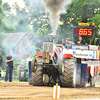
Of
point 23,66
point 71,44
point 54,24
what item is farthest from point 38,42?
point 54,24

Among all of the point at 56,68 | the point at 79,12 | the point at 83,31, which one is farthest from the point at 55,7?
the point at 79,12

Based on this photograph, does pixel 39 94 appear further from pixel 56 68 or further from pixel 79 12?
pixel 79 12

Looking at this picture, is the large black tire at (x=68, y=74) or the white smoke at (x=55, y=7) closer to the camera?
the large black tire at (x=68, y=74)

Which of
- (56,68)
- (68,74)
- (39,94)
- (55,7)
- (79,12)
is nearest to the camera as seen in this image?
(39,94)

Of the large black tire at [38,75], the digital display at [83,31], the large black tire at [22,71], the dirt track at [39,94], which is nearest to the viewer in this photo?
the dirt track at [39,94]

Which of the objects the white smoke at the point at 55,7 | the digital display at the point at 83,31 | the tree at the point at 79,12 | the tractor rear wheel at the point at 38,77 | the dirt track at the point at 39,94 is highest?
the tree at the point at 79,12

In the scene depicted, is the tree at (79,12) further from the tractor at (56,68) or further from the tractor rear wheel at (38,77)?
the tractor rear wheel at (38,77)

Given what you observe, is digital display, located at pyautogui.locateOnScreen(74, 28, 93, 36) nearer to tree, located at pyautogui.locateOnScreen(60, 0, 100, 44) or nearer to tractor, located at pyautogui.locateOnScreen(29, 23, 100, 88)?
tractor, located at pyautogui.locateOnScreen(29, 23, 100, 88)

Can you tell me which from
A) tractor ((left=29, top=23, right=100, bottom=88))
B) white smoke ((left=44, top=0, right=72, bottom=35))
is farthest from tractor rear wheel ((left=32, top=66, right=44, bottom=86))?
white smoke ((left=44, top=0, right=72, bottom=35))

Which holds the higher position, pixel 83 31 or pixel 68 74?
pixel 83 31

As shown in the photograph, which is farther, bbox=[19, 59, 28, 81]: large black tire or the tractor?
bbox=[19, 59, 28, 81]: large black tire

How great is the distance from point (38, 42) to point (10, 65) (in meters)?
11.9

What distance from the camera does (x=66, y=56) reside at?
14.7 metres

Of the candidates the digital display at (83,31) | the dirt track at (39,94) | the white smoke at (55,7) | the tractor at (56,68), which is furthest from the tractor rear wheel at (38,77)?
the digital display at (83,31)
